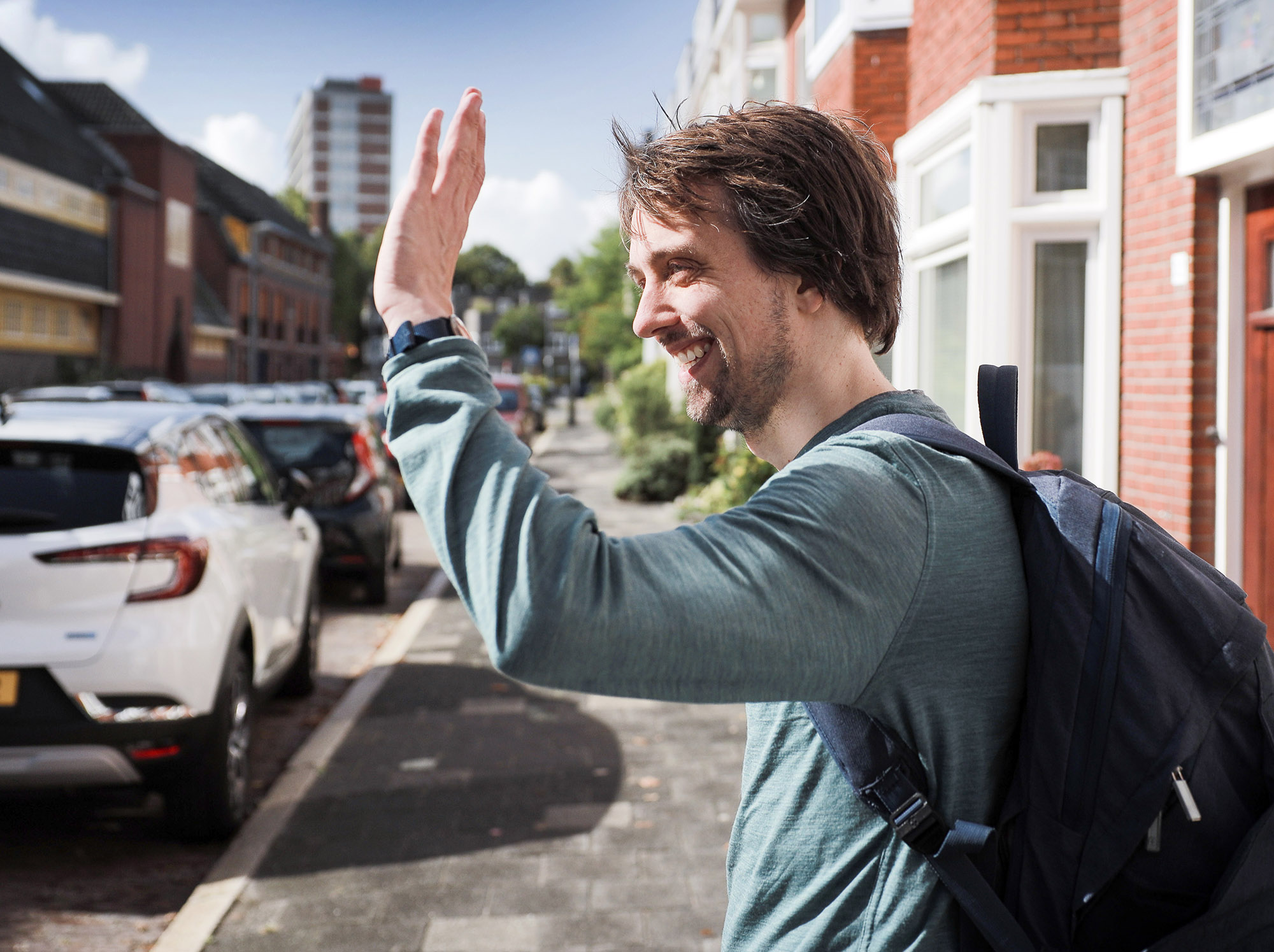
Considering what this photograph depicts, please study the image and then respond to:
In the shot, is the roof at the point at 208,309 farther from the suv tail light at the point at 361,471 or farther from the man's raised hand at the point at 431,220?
the man's raised hand at the point at 431,220

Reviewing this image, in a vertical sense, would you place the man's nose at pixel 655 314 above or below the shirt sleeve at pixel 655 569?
above

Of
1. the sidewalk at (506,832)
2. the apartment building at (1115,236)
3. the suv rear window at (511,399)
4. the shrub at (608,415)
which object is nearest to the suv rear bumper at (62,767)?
the sidewalk at (506,832)

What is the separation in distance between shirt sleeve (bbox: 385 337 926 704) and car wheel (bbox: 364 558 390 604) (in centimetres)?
933

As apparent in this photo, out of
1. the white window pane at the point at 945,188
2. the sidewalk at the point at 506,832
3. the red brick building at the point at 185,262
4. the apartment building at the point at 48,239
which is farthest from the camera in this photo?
the red brick building at the point at 185,262

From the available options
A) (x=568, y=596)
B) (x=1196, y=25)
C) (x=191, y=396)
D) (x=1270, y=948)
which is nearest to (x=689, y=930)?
(x=1270, y=948)

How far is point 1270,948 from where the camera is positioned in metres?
1.24

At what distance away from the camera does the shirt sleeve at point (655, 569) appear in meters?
1.05

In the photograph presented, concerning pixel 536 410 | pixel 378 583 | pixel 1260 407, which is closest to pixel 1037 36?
pixel 1260 407

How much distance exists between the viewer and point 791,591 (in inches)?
42.8

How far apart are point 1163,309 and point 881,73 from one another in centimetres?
393

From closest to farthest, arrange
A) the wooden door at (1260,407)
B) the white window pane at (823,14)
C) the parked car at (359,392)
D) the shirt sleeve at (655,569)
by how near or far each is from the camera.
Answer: the shirt sleeve at (655,569) → the wooden door at (1260,407) → the white window pane at (823,14) → the parked car at (359,392)

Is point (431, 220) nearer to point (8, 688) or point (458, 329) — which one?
point (458, 329)

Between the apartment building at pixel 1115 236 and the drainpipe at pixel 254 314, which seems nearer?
the apartment building at pixel 1115 236

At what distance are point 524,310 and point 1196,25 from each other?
97.1m
